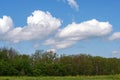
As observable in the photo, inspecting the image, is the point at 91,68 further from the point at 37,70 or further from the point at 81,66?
the point at 37,70

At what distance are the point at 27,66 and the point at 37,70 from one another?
2.98 meters

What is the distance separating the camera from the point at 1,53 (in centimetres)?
9988

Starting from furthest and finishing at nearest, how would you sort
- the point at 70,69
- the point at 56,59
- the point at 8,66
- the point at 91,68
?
1. the point at 56,59
2. the point at 91,68
3. the point at 70,69
4. the point at 8,66

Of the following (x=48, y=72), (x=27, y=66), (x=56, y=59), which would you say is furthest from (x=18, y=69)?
(x=56, y=59)

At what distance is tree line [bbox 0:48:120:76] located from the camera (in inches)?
3469

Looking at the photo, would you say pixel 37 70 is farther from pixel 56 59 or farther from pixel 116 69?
pixel 116 69

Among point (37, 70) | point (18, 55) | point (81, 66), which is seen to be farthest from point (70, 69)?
point (18, 55)

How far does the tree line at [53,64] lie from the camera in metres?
88.1

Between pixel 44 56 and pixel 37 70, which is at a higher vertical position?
pixel 44 56

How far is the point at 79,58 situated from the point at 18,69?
28.3 meters

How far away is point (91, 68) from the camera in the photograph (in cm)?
10506

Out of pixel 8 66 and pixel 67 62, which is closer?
pixel 8 66

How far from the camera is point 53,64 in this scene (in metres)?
94.3

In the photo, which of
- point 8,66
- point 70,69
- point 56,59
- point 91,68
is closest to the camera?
point 8,66
